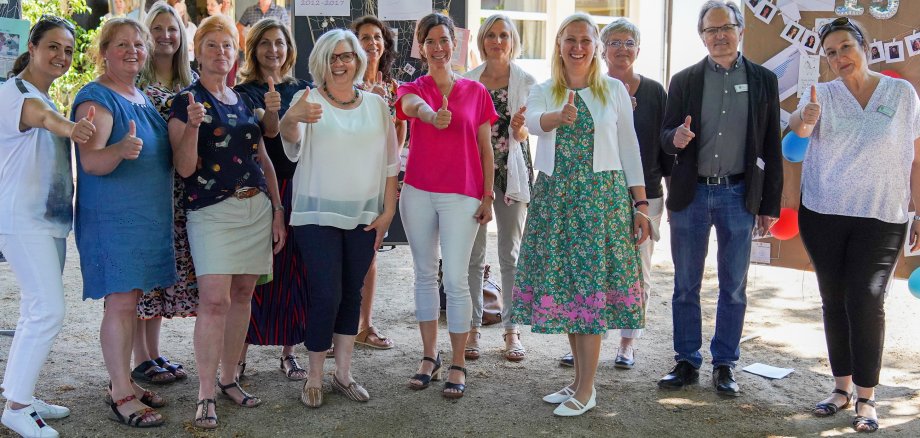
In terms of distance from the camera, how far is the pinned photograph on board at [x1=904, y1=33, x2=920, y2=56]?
4.64 m

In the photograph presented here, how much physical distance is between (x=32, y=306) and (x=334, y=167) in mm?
1328

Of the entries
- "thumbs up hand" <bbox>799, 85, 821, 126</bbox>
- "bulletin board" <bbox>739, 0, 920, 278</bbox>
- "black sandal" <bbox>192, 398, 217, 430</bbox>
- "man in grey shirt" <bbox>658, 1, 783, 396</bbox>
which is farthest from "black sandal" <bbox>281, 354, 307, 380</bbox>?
"bulletin board" <bbox>739, 0, 920, 278</bbox>

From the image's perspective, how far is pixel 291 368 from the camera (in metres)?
4.40

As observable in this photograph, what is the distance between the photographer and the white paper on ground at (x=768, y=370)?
4.46 meters

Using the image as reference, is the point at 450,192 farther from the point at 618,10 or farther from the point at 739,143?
the point at 618,10

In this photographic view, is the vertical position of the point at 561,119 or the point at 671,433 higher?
the point at 561,119

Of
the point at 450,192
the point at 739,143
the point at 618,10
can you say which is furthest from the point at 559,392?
the point at 618,10

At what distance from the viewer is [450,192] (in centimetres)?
399

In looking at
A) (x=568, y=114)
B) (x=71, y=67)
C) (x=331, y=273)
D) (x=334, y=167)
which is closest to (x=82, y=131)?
(x=334, y=167)

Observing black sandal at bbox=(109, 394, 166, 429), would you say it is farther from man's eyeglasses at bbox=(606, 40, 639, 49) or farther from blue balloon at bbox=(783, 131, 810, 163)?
blue balloon at bbox=(783, 131, 810, 163)

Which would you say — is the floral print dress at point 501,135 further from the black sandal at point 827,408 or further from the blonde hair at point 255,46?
the black sandal at point 827,408

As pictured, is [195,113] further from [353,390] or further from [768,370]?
[768,370]

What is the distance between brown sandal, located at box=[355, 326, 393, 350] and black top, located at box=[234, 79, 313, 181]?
1.25 metres

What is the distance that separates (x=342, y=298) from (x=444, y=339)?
1389 millimetres
